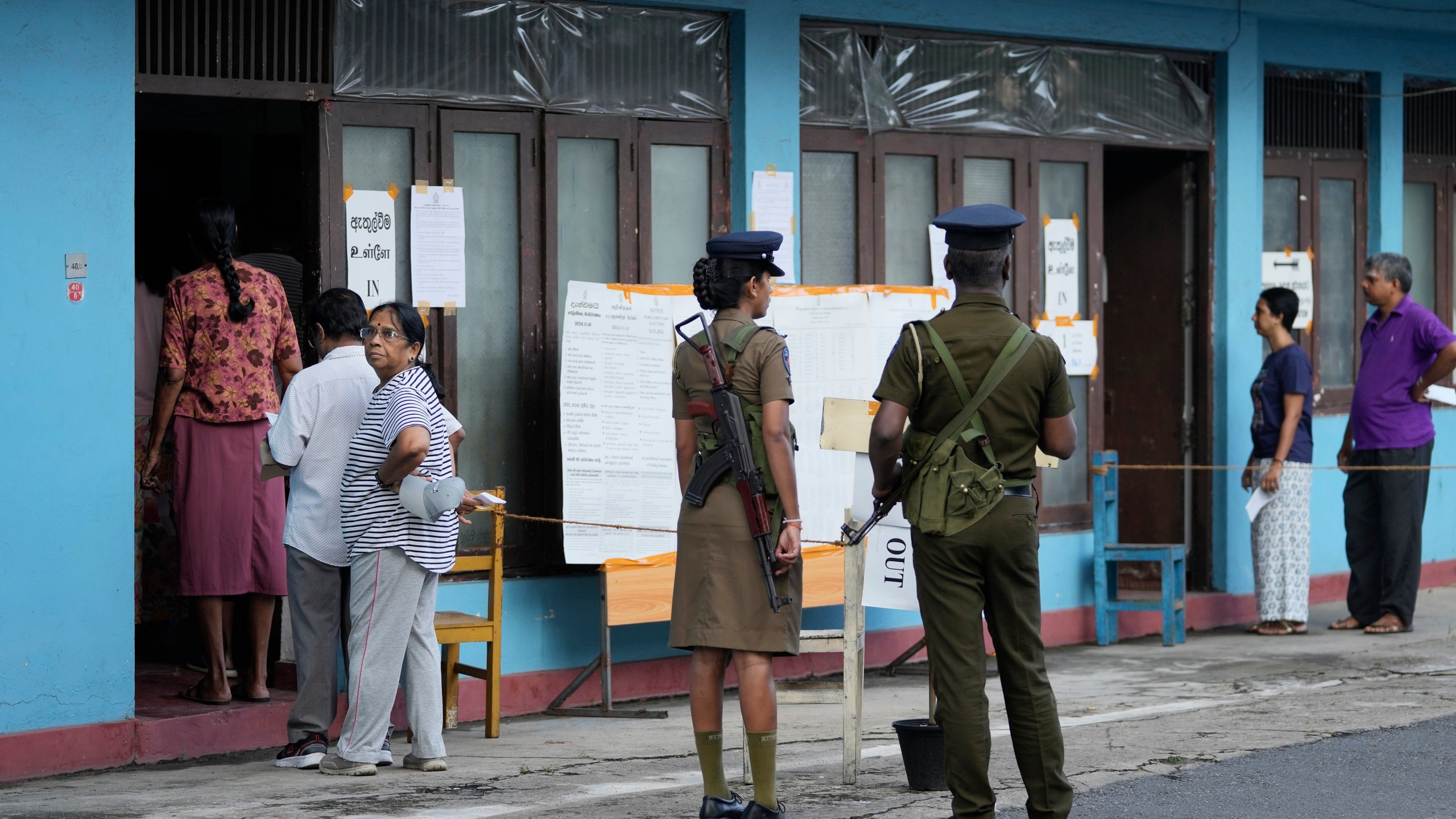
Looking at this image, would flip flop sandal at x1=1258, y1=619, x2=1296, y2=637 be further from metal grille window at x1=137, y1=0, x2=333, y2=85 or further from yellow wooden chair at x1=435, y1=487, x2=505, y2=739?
metal grille window at x1=137, y1=0, x2=333, y2=85

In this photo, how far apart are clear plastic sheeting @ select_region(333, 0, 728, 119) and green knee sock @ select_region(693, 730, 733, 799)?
361cm

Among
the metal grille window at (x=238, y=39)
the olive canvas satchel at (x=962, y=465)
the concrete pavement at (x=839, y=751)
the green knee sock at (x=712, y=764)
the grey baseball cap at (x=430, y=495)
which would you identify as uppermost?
the metal grille window at (x=238, y=39)

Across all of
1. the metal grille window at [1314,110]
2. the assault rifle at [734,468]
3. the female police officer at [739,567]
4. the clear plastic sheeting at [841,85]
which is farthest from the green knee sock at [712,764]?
the metal grille window at [1314,110]

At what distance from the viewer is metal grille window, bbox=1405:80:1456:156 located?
12148mm

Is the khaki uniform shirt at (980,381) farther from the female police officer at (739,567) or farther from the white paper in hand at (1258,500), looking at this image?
the white paper in hand at (1258,500)

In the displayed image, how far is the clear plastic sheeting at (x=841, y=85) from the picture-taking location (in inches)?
360

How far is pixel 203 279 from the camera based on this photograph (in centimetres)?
743

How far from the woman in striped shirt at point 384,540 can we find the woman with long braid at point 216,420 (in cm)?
110

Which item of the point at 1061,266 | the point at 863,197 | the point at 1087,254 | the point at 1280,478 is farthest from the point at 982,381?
the point at 1280,478

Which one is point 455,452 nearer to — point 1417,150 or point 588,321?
point 588,321

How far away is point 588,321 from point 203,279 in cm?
171

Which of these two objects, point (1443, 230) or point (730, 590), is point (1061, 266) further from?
point (730, 590)

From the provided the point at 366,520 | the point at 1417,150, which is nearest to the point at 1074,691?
the point at 366,520

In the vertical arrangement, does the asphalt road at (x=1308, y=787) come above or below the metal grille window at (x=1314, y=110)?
below
